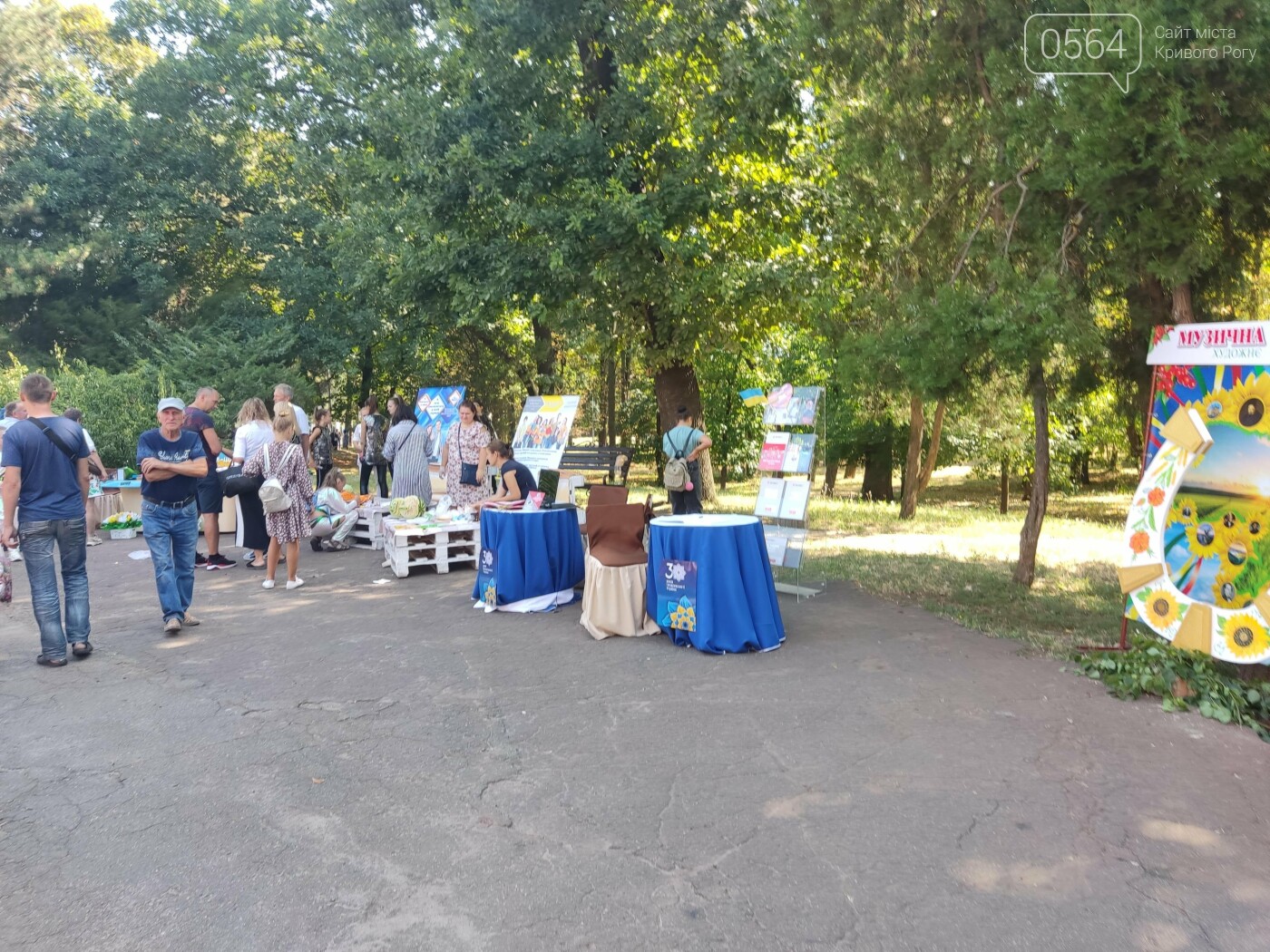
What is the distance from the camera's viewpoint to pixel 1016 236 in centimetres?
748

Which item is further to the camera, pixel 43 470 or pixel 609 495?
pixel 609 495

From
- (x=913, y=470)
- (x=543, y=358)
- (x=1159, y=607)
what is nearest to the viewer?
(x=1159, y=607)

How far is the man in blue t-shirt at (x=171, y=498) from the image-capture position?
23.2 feet

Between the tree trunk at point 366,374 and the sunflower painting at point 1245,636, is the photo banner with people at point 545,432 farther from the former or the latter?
the tree trunk at point 366,374

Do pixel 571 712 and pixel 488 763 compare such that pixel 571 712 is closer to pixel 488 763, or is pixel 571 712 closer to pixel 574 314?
pixel 488 763

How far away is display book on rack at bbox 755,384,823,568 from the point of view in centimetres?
888

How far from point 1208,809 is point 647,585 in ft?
13.0

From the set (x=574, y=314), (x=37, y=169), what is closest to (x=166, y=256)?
(x=37, y=169)

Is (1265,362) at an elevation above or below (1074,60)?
below

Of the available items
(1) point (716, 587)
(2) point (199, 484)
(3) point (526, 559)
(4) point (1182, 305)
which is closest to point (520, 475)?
(3) point (526, 559)

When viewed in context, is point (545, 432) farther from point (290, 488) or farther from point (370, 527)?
point (290, 488)

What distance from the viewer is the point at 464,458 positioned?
10852mm

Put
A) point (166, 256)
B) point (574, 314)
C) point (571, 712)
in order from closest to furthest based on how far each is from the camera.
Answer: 1. point (571, 712)
2. point (574, 314)
3. point (166, 256)

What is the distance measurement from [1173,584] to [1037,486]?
308cm
